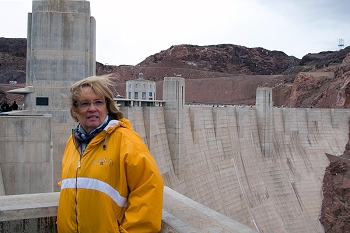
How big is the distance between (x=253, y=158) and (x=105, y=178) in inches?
759

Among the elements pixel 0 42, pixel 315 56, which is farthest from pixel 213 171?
pixel 0 42

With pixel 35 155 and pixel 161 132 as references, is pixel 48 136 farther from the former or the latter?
pixel 161 132

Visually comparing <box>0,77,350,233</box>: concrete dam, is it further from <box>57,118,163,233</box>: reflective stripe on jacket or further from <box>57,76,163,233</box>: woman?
<box>57,118,163,233</box>: reflective stripe on jacket

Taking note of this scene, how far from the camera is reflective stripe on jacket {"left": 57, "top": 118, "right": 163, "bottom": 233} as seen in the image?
A: 2.38 metres

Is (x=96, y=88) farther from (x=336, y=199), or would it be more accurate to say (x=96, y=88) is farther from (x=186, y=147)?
(x=336, y=199)

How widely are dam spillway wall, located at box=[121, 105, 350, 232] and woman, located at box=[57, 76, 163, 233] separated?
9176 millimetres

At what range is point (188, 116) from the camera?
16422mm

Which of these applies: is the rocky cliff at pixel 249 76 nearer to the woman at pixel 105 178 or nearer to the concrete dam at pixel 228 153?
the concrete dam at pixel 228 153

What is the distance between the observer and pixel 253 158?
68.9 feet

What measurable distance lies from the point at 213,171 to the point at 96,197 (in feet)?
49.7

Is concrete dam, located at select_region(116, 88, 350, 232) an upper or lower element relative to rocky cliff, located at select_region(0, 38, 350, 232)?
lower

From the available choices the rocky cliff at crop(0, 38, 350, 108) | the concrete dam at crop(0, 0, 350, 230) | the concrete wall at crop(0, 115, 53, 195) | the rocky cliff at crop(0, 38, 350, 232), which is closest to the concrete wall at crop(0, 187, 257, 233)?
the concrete dam at crop(0, 0, 350, 230)

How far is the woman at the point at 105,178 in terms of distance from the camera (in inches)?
93.7

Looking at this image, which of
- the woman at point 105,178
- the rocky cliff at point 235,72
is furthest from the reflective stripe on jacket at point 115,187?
the rocky cliff at point 235,72
